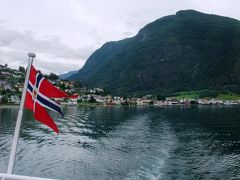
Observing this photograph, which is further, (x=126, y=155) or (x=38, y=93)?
(x=126, y=155)

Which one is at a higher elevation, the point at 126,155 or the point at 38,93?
the point at 38,93

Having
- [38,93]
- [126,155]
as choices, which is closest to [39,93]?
[38,93]

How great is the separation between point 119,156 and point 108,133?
25296 millimetres

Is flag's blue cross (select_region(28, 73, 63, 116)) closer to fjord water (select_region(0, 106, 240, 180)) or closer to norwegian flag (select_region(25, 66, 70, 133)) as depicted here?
norwegian flag (select_region(25, 66, 70, 133))

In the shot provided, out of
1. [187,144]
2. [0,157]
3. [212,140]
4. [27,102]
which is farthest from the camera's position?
[212,140]

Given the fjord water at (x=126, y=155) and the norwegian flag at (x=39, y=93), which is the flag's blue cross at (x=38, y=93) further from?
the fjord water at (x=126, y=155)

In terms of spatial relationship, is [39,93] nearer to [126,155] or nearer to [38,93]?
[38,93]

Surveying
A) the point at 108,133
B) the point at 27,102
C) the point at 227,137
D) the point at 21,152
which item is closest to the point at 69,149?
the point at 21,152

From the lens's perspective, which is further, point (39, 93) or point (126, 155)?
point (126, 155)

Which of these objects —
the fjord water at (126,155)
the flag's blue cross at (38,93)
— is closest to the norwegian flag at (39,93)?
the flag's blue cross at (38,93)

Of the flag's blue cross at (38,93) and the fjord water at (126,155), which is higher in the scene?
the flag's blue cross at (38,93)

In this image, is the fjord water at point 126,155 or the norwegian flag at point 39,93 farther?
the fjord water at point 126,155

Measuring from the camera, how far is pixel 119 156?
4562 cm

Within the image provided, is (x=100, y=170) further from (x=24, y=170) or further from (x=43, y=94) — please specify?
(x=43, y=94)
